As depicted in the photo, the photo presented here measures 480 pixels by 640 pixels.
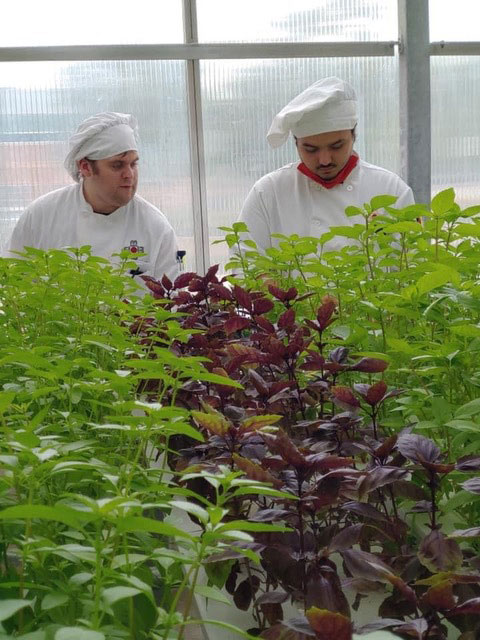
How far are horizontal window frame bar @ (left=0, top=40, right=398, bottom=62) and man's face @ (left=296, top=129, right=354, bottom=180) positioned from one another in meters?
1.36

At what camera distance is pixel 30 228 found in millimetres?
4391

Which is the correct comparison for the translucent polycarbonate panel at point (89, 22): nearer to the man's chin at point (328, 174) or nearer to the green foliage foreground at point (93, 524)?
the man's chin at point (328, 174)

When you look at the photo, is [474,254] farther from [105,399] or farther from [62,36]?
[62,36]

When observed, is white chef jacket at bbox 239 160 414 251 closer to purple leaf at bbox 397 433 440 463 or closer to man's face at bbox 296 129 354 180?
man's face at bbox 296 129 354 180

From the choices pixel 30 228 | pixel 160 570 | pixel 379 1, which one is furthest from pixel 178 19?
pixel 160 570

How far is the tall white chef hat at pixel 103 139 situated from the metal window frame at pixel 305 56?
84 cm

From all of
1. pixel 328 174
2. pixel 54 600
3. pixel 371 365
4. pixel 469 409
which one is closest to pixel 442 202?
pixel 371 365

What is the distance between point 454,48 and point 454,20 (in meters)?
0.19

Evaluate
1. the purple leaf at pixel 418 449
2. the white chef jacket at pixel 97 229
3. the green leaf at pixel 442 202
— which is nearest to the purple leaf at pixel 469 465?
the purple leaf at pixel 418 449

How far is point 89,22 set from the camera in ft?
16.1

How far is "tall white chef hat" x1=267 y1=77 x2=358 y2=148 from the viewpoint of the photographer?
3.75 metres

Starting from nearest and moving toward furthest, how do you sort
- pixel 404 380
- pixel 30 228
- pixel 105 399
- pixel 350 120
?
pixel 105 399, pixel 404 380, pixel 350 120, pixel 30 228

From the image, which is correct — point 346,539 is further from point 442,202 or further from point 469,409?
point 442,202

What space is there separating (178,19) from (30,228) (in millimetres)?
1525
